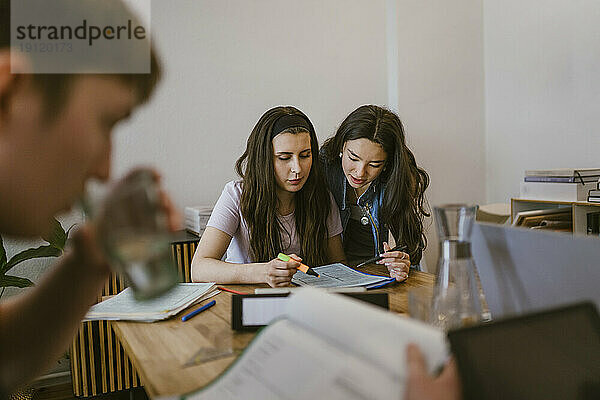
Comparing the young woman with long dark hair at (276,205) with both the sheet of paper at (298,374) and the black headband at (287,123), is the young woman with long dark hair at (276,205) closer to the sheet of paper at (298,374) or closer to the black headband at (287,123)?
the black headband at (287,123)

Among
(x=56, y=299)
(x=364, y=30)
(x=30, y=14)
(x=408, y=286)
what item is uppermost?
(x=364, y=30)

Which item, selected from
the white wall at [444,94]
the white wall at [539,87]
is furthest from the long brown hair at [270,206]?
the white wall at [539,87]

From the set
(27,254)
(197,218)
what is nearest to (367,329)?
(27,254)

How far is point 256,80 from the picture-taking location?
295 cm

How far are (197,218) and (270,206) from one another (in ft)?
2.65

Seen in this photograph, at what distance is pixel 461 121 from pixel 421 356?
123 inches

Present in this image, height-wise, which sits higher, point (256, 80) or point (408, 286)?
point (256, 80)

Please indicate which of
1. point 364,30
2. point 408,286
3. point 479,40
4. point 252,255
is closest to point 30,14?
point 408,286

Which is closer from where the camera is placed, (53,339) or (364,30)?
(53,339)

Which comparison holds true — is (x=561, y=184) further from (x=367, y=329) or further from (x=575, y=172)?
(x=367, y=329)

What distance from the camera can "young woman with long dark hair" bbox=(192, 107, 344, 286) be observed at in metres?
1.81

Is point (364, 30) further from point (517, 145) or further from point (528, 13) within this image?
point (517, 145)

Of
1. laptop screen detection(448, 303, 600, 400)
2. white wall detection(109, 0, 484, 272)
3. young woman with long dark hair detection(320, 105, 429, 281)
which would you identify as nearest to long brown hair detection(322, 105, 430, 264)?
young woman with long dark hair detection(320, 105, 429, 281)

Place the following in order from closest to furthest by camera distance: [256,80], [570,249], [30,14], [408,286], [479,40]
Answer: [30,14] < [570,249] < [408,286] < [256,80] < [479,40]
